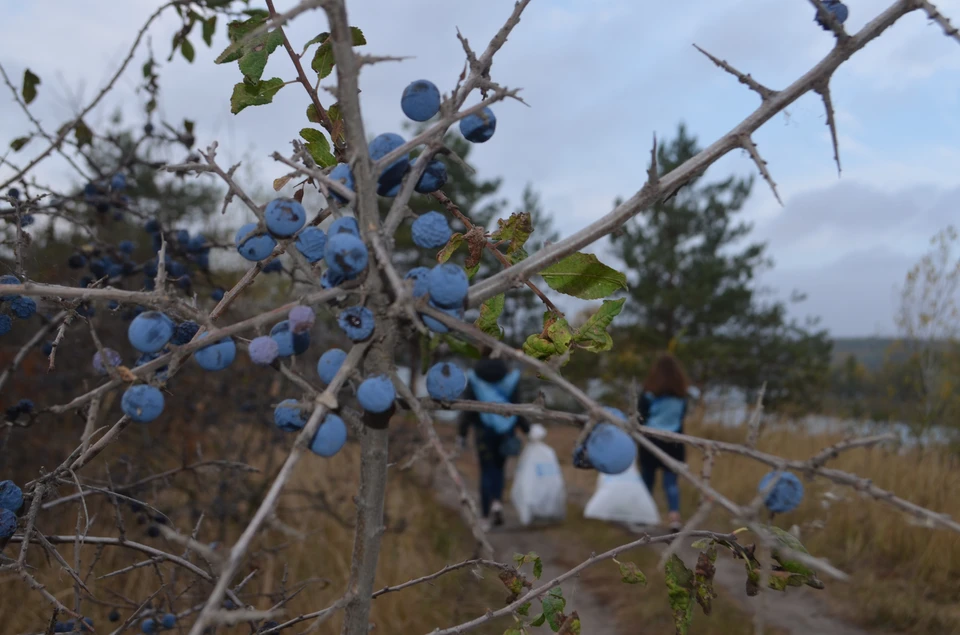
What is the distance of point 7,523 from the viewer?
114 cm

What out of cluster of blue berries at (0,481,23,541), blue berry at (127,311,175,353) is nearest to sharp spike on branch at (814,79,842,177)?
blue berry at (127,311,175,353)

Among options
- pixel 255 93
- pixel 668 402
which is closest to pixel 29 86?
pixel 255 93

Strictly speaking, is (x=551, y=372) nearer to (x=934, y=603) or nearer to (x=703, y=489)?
(x=703, y=489)

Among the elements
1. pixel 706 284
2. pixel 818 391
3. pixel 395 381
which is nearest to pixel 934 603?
pixel 395 381

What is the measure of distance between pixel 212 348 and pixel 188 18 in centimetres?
195

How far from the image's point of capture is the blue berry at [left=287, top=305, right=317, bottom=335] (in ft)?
2.75

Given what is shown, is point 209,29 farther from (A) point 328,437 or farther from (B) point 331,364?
(A) point 328,437

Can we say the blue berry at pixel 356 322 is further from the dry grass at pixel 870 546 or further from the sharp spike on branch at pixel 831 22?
the dry grass at pixel 870 546

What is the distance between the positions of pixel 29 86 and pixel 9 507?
1.63 m

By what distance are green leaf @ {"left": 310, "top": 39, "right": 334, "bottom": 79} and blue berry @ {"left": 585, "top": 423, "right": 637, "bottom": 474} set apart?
2.73ft

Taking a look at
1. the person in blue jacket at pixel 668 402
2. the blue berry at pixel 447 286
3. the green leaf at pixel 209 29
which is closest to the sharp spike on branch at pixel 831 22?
the blue berry at pixel 447 286

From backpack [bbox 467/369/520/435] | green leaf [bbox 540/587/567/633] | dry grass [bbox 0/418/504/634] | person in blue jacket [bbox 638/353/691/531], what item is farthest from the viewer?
person in blue jacket [bbox 638/353/691/531]

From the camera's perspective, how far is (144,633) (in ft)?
5.93

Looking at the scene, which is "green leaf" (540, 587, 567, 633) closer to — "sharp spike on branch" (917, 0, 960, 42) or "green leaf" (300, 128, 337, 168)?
"green leaf" (300, 128, 337, 168)
